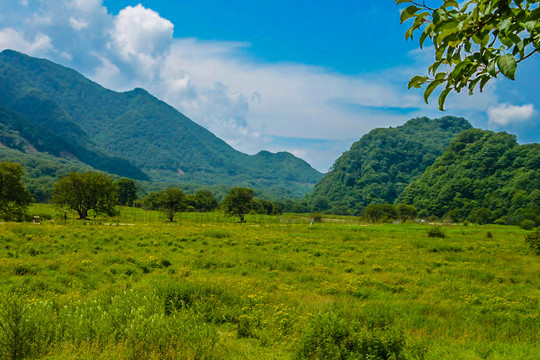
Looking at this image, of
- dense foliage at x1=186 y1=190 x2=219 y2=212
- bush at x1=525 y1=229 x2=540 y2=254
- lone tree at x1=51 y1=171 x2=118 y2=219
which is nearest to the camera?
bush at x1=525 y1=229 x2=540 y2=254

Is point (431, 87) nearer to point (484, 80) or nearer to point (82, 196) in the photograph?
point (484, 80)

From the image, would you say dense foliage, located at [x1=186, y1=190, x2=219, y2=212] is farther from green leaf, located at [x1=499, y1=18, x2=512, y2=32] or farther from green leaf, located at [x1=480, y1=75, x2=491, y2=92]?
green leaf, located at [x1=499, y1=18, x2=512, y2=32]

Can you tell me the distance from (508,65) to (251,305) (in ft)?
28.8

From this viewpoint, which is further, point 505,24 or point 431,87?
point 431,87

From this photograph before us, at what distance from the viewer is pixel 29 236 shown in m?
19.5

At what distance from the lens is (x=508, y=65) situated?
173 cm

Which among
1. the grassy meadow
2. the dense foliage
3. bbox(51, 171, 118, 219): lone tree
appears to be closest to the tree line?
bbox(51, 171, 118, 219): lone tree

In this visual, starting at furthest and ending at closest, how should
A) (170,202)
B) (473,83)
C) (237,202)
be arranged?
(237,202), (170,202), (473,83)

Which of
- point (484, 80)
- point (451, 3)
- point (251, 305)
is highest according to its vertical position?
point (451, 3)

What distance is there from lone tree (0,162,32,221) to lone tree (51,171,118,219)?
8503 millimetres

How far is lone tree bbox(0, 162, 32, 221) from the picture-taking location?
33.3 metres

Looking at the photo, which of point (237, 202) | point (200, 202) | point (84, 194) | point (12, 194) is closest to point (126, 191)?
point (200, 202)

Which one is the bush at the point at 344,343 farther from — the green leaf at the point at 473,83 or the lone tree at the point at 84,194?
the lone tree at the point at 84,194

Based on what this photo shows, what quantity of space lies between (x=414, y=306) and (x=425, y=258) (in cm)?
1279
